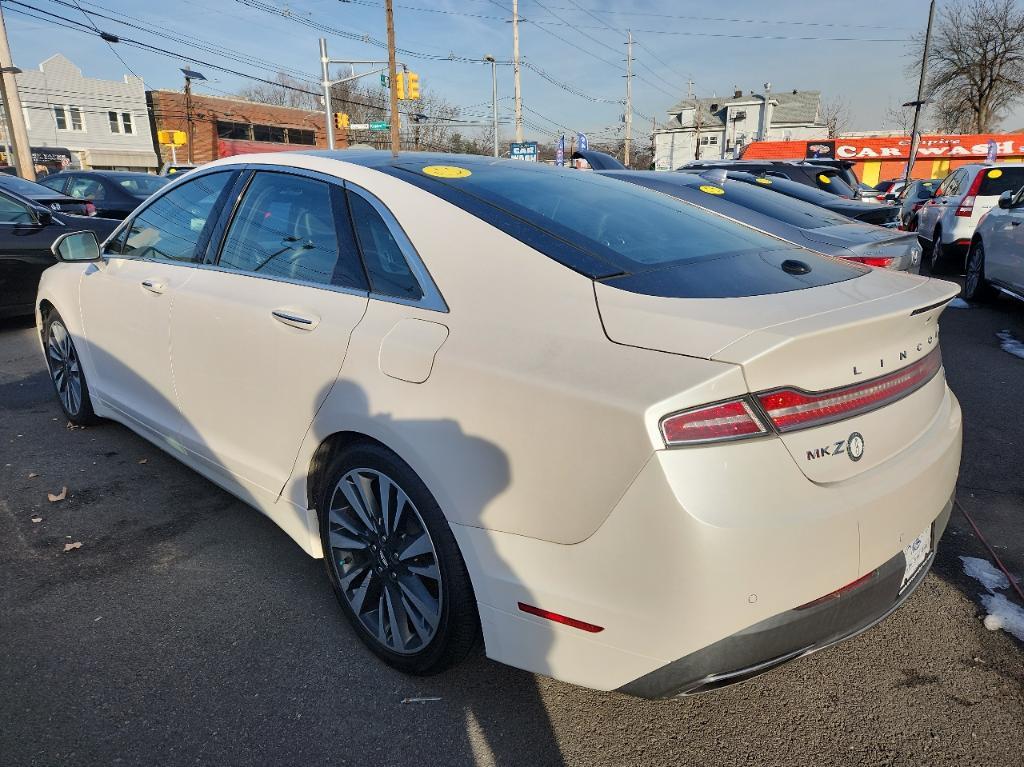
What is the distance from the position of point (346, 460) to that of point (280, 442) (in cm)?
42

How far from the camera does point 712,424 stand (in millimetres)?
1566

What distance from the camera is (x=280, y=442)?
8.45ft

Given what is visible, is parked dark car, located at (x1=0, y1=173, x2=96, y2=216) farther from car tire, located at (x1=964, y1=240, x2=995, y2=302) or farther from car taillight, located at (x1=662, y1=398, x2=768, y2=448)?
car tire, located at (x1=964, y1=240, x2=995, y2=302)

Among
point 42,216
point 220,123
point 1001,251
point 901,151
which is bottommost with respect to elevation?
point 1001,251

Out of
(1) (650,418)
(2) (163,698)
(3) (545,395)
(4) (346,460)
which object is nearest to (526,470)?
(3) (545,395)

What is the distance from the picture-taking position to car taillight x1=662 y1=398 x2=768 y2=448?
1.55m

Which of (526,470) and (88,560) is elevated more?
(526,470)

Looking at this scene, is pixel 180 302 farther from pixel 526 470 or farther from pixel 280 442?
pixel 526 470

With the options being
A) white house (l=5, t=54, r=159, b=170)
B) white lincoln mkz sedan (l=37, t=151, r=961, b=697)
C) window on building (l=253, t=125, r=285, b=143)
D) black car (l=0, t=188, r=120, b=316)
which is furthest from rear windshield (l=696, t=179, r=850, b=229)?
window on building (l=253, t=125, r=285, b=143)

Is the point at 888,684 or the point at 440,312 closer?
the point at 440,312

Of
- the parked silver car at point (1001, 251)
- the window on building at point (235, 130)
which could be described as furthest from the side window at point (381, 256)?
the window on building at point (235, 130)

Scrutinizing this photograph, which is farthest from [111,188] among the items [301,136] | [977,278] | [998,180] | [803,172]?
[301,136]

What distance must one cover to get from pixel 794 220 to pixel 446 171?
435 cm

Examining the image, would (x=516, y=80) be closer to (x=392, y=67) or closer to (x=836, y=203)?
(x=392, y=67)
